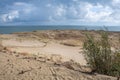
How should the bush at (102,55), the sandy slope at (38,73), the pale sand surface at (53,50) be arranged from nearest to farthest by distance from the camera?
the sandy slope at (38,73)
the bush at (102,55)
the pale sand surface at (53,50)

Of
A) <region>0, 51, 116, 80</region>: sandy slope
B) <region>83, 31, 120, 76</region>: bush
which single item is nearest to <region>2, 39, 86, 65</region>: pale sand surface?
<region>83, 31, 120, 76</region>: bush

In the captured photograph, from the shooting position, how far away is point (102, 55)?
9906 mm

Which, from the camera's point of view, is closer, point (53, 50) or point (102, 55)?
point (102, 55)

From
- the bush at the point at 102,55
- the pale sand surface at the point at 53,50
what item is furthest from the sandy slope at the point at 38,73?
the pale sand surface at the point at 53,50

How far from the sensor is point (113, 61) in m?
9.65

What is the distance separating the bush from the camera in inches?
380

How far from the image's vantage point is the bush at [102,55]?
9.66 meters

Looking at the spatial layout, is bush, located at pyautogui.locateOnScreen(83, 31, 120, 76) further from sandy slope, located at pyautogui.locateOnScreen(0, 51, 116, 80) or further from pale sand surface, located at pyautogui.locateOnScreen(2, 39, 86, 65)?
pale sand surface, located at pyautogui.locateOnScreen(2, 39, 86, 65)

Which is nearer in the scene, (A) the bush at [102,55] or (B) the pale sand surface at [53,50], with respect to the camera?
(A) the bush at [102,55]

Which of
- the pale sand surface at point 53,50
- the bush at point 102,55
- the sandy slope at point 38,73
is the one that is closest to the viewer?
the sandy slope at point 38,73

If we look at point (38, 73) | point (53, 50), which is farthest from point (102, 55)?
point (53, 50)

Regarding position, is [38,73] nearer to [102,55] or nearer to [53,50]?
[102,55]

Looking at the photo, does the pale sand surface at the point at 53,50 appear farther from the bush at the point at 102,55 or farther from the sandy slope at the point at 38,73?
the sandy slope at the point at 38,73

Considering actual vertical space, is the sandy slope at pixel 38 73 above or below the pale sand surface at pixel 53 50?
above
